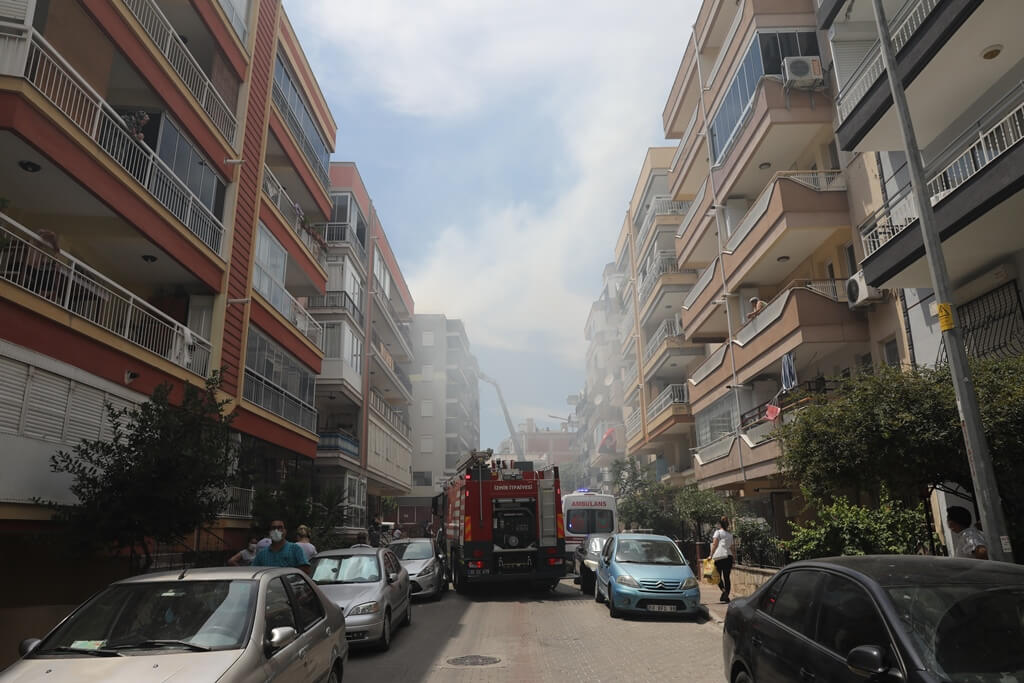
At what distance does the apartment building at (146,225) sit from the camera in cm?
1018

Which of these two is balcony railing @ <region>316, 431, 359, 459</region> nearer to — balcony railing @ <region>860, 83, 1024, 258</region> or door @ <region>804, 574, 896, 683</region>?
balcony railing @ <region>860, 83, 1024, 258</region>

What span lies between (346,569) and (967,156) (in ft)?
40.0

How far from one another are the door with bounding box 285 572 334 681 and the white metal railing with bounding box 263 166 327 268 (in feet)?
51.3

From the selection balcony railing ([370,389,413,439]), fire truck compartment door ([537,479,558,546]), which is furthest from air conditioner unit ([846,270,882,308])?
balcony railing ([370,389,413,439])

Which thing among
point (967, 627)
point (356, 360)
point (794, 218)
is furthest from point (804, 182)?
point (356, 360)


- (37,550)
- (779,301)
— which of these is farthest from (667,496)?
(37,550)

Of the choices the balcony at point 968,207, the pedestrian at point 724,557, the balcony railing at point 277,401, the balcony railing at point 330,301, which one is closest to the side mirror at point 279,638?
the balcony at point 968,207

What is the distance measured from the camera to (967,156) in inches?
459

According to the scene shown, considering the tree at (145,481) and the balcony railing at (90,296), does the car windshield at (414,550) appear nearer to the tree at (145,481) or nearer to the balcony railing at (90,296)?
the balcony railing at (90,296)

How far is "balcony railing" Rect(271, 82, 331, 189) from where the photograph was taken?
71.4 feet

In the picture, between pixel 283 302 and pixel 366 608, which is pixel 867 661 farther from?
pixel 283 302

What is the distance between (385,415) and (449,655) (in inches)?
1158

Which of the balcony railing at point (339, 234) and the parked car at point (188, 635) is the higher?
the balcony railing at point (339, 234)

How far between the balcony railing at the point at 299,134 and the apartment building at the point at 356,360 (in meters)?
2.22
